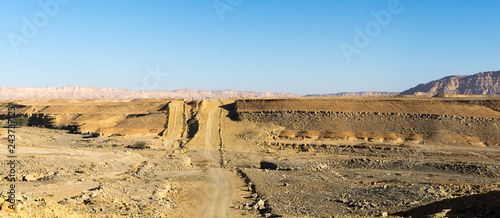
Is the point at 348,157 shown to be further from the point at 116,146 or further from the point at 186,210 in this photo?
the point at 116,146

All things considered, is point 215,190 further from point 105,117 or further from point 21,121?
point 21,121

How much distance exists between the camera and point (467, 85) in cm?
15825

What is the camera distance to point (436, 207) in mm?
13750

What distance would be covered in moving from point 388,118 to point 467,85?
13733 centimetres

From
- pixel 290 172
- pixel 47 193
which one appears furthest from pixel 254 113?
pixel 47 193

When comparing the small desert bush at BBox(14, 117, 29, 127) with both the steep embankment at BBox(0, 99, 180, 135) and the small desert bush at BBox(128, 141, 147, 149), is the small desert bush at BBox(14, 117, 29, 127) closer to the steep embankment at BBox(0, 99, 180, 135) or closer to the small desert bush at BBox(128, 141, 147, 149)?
the steep embankment at BBox(0, 99, 180, 135)

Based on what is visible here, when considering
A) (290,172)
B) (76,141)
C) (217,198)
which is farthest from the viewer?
(76,141)

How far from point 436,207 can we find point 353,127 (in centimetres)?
3146

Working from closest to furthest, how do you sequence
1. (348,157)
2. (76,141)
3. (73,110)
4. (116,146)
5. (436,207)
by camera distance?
(436,207) < (348,157) < (116,146) < (76,141) < (73,110)

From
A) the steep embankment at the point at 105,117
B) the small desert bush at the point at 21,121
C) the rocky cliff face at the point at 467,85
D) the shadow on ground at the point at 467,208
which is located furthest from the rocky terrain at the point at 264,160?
the rocky cliff face at the point at 467,85

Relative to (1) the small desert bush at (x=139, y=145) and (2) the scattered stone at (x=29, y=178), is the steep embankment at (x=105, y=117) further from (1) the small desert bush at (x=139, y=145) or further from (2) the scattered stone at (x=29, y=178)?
(2) the scattered stone at (x=29, y=178)

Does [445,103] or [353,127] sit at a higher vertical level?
[445,103]

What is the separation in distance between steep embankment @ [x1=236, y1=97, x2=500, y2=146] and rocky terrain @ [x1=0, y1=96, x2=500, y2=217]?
136 millimetres

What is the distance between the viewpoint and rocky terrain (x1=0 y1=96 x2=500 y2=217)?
1698 cm
